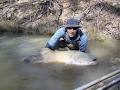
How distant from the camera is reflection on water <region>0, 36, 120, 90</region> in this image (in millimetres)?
6047

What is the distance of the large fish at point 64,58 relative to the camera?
22.6ft

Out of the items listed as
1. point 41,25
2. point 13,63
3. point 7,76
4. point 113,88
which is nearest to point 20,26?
point 41,25

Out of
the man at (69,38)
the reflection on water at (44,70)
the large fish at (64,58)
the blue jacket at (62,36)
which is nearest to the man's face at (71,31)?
the man at (69,38)

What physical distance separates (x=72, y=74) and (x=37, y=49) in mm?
1532

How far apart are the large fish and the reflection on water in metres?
0.12

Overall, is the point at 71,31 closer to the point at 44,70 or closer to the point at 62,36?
the point at 62,36

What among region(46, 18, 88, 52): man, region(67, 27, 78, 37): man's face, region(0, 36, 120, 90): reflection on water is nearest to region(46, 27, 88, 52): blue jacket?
region(46, 18, 88, 52): man

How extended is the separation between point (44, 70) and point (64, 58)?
1.73 feet

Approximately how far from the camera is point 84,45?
7.19m

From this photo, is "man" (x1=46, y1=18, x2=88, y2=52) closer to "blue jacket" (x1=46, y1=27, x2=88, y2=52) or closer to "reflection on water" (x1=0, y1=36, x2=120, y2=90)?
"blue jacket" (x1=46, y1=27, x2=88, y2=52)

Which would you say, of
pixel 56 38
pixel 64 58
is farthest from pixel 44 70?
pixel 56 38

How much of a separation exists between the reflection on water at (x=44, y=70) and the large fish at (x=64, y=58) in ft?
0.38

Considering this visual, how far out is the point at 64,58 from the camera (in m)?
6.98

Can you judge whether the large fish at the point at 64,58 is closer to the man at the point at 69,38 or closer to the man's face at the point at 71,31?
the man at the point at 69,38
